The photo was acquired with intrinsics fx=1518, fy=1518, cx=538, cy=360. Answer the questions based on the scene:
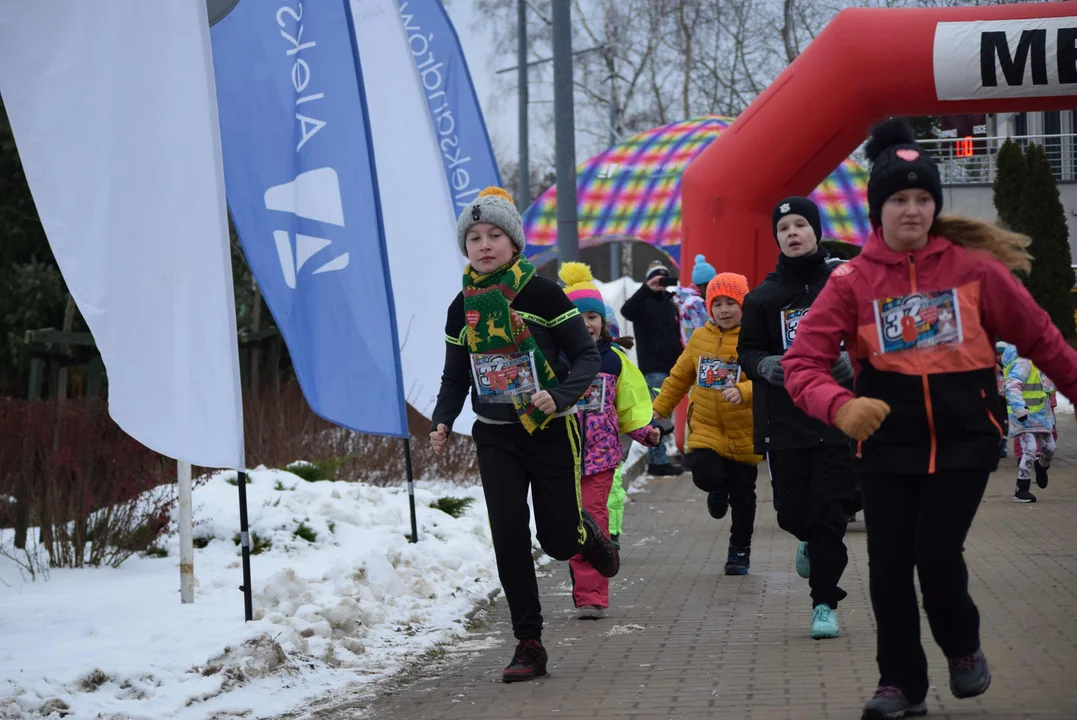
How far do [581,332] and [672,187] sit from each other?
26848mm

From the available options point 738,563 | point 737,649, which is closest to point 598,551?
point 737,649

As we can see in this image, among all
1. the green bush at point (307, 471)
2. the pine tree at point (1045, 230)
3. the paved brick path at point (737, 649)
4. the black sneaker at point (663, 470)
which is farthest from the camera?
the pine tree at point (1045, 230)

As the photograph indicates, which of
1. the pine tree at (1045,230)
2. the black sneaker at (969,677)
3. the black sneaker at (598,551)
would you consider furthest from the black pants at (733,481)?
the pine tree at (1045,230)

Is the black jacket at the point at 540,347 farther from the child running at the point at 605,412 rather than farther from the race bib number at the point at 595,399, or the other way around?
the race bib number at the point at 595,399

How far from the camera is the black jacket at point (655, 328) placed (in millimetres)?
16328

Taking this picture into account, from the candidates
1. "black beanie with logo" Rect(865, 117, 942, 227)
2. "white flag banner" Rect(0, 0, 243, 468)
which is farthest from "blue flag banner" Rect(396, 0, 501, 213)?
"black beanie with logo" Rect(865, 117, 942, 227)

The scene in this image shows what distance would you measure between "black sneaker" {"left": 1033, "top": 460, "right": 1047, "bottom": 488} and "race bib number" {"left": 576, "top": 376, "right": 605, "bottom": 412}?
569 cm

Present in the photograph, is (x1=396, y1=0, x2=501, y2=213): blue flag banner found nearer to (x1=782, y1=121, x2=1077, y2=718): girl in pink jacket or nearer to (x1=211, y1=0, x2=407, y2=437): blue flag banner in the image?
(x1=211, y1=0, x2=407, y2=437): blue flag banner

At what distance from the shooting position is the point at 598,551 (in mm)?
7043

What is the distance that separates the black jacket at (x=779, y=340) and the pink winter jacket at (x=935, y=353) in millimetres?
1995

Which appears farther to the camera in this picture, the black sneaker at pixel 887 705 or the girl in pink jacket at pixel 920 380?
the black sneaker at pixel 887 705

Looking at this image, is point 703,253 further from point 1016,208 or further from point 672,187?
point 1016,208

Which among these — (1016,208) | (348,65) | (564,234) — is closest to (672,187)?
(1016,208)

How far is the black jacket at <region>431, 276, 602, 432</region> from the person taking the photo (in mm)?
6402
